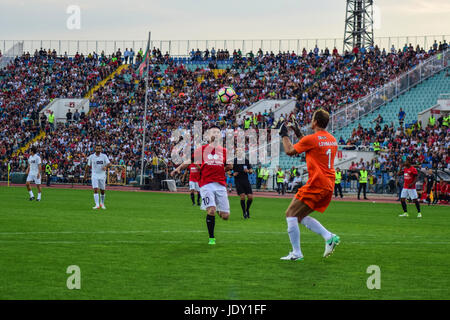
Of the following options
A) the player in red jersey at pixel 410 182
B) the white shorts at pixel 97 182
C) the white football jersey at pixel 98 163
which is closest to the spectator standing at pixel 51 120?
the white football jersey at pixel 98 163

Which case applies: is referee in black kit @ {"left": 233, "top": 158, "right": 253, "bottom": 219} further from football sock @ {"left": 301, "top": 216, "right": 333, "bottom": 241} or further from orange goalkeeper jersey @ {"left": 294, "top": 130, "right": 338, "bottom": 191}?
orange goalkeeper jersey @ {"left": 294, "top": 130, "right": 338, "bottom": 191}

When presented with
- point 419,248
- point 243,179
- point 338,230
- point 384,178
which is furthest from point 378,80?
point 419,248

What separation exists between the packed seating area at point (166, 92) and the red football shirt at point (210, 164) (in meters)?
35.1

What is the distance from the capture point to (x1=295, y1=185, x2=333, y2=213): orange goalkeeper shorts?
10992mm

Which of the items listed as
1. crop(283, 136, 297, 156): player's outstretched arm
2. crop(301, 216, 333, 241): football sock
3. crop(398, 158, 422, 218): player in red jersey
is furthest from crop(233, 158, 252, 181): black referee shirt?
crop(283, 136, 297, 156): player's outstretched arm

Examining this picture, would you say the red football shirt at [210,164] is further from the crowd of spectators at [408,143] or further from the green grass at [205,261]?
the crowd of spectators at [408,143]

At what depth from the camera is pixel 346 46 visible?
65.9 meters

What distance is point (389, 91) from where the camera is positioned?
47781mm

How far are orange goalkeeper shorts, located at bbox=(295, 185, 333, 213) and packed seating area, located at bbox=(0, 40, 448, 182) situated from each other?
37.9 meters

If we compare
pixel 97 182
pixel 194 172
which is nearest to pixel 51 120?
pixel 194 172

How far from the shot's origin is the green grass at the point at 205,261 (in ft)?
27.5

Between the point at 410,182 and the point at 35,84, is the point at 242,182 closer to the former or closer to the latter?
the point at 410,182

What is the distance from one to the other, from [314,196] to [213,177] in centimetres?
328

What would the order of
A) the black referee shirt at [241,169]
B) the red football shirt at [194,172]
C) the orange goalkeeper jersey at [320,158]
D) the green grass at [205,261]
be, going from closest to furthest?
the green grass at [205,261] → the orange goalkeeper jersey at [320,158] → the black referee shirt at [241,169] → the red football shirt at [194,172]
